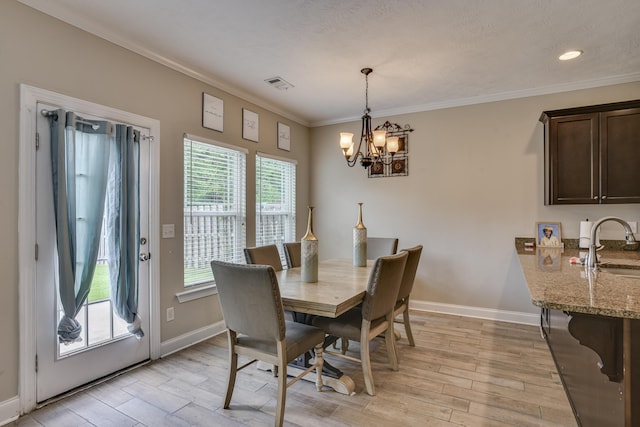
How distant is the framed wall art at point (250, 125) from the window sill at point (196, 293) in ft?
5.81

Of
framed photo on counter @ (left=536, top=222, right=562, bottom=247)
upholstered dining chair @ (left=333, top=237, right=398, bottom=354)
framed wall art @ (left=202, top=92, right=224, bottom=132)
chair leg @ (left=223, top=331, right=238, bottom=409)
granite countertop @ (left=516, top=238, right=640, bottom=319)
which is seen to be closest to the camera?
granite countertop @ (left=516, top=238, right=640, bottom=319)

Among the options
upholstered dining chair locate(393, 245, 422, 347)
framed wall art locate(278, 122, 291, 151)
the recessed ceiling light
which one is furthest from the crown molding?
upholstered dining chair locate(393, 245, 422, 347)

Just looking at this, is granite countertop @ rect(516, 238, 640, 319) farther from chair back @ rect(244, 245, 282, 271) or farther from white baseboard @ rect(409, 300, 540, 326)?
chair back @ rect(244, 245, 282, 271)

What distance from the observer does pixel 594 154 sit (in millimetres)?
3197

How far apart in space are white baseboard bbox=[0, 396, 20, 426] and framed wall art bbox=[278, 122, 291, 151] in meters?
3.51

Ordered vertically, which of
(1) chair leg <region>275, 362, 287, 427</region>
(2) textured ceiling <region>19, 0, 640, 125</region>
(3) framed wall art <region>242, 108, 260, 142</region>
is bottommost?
(1) chair leg <region>275, 362, 287, 427</region>

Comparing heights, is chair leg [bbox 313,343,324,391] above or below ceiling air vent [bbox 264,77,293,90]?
below

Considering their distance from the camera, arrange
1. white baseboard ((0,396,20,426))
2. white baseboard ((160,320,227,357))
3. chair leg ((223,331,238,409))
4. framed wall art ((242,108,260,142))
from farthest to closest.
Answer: framed wall art ((242,108,260,142))
white baseboard ((160,320,227,357))
chair leg ((223,331,238,409))
white baseboard ((0,396,20,426))

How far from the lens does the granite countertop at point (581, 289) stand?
1.30m

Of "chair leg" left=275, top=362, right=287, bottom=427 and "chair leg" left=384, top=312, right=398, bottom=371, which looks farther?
"chair leg" left=384, top=312, right=398, bottom=371

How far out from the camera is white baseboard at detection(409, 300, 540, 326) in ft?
12.5

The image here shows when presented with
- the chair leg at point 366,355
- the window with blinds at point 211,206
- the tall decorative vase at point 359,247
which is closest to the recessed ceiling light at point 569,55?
the tall decorative vase at point 359,247

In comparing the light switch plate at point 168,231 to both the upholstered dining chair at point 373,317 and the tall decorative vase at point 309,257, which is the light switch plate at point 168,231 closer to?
the tall decorative vase at point 309,257

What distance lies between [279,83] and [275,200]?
61.3 inches
